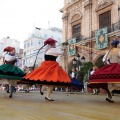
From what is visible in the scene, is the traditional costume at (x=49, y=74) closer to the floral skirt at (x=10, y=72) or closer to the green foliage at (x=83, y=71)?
the floral skirt at (x=10, y=72)

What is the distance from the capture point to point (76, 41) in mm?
23359

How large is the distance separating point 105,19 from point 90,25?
1691 millimetres

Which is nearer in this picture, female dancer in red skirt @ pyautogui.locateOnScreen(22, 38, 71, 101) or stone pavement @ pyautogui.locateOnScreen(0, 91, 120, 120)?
stone pavement @ pyautogui.locateOnScreen(0, 91, 120, 120)

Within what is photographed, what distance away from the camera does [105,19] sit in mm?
21109

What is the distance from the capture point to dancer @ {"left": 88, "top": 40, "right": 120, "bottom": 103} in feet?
18.5

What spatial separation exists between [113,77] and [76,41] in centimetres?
1785

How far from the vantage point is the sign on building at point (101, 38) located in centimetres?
1959

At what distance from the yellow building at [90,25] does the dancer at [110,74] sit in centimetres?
1085

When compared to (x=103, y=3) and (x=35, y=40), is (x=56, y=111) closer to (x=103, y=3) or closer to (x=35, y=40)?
(x=103, y=3)

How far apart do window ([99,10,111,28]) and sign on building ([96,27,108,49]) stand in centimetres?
96

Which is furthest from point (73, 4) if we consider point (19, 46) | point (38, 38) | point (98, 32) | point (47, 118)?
point (19, 46)

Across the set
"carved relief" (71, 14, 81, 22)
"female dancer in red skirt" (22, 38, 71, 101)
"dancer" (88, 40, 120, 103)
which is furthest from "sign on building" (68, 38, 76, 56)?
"female dancer in red skirt" (22, 38, 71, 101)

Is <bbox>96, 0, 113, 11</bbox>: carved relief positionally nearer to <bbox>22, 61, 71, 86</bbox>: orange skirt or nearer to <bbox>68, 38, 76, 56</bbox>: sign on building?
<bbox>68, 38, 76, 56</bbox>: sign on building

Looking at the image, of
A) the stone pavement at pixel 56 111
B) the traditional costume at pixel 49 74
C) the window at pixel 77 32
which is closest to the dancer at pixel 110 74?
the traditional costume at pixel 49 74
